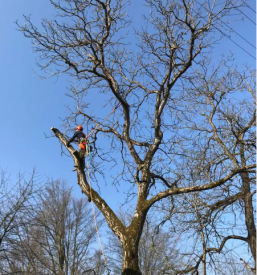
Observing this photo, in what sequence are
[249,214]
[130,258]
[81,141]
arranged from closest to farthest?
1. [130,258]
2. [81,141]
3. [249,214]

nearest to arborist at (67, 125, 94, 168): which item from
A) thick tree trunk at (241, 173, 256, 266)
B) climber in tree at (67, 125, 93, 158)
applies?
climber in tree at (67, 125, 93, 158)

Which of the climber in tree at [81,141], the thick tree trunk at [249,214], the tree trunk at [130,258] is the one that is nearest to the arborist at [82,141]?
the climber in tree at [81,141]

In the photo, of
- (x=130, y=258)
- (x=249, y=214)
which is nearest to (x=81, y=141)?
(x=130, y=258)

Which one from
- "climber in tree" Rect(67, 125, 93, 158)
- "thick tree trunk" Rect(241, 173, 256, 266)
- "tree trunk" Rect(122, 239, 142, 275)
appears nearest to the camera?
"tree trunk" Rect(122, 239, 142, 275)

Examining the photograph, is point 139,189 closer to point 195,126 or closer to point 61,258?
point 195,126

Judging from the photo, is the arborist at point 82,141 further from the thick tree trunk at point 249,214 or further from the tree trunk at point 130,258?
the thick tree trunk at point 249,214

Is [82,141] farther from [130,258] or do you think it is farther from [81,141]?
[130,258]

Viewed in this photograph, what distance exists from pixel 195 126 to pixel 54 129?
4.60m

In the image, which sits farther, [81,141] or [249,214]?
[249,214]

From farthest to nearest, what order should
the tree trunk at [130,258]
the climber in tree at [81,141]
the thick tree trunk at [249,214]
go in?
the thick tree trunk at [249,214] < the climber in tree at [81,141] < the tree trunk at [130,258]

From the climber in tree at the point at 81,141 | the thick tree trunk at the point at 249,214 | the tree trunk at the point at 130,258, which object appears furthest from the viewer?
the thick tree trunk at the point at 249,214

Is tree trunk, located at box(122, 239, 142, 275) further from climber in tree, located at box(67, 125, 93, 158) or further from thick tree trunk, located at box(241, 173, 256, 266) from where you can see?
thick tree trunk, located at box(241, 173, 256, 266)

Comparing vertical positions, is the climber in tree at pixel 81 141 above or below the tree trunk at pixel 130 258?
above

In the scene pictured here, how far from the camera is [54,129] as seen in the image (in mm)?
5484
